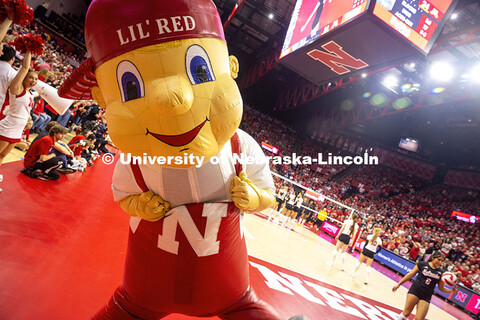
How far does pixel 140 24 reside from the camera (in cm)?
146

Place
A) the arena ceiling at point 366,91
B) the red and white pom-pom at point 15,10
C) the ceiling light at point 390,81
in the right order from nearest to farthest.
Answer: the red and white pom-pom at point 15,10 → the arena ceiling at point 366,91 → the ceiling light at point 390,81

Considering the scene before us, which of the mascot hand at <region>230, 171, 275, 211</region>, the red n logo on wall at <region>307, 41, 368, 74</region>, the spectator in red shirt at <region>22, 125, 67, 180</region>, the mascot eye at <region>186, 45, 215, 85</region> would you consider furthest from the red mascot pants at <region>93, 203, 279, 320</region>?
the red n logo on wall at <region>307, 41, 368, 74</region>

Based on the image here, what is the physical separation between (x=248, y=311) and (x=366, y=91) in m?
23.1

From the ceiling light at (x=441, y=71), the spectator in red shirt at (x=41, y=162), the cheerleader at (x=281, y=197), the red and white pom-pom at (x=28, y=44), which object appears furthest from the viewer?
the ceiling light at (x=441, y=71)

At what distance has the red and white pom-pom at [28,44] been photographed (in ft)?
10.1

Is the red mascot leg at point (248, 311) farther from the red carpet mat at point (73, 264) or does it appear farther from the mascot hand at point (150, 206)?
the red carpet mat at point (73, 264)

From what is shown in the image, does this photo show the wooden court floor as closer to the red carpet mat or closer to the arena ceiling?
the red carpet mat

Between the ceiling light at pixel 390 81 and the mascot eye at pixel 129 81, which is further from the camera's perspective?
the ceiling light at pixel 390 81

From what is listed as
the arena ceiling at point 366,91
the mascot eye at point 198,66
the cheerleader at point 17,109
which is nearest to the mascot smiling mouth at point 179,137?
the mascot eye at point 198,66

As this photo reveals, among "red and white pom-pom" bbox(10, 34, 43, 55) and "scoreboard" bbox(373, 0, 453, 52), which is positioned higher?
"scoreboard" bbox(373, 0, 453, 52)

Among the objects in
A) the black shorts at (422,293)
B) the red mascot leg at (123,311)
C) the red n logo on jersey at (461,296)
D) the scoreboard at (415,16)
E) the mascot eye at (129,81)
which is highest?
the scoreboard at (415,16)

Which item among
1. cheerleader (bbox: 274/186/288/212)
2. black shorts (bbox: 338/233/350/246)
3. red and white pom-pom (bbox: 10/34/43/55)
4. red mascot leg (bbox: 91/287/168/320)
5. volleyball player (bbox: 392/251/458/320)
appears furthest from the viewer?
cheerleader (bbox: 274/186/288/212)

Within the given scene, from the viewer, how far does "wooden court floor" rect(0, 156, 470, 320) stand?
2.29 metres

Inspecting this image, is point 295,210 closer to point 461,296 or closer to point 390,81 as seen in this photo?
point 461,296
